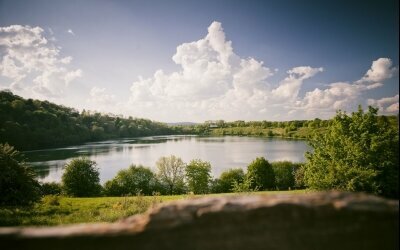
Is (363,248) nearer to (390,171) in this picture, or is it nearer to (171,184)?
(390,171)

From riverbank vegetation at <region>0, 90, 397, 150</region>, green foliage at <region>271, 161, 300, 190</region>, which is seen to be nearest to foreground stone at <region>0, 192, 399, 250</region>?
green foliage at <region>271, 161, 300, 190</region>

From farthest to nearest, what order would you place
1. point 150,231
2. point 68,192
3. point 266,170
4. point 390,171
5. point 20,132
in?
point 20,132 → point 266,170 → point 68,192 → point 390,171 → point 150,231

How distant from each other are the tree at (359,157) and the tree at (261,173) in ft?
81.2

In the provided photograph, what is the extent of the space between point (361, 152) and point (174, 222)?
20179 mm

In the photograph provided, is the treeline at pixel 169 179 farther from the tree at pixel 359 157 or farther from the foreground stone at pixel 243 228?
the foreground stone at pixel 243 228

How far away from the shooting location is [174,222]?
2.83 metres

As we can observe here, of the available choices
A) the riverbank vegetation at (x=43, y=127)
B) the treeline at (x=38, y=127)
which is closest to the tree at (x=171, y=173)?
the riverbank vegetation at (x=43, y=127)

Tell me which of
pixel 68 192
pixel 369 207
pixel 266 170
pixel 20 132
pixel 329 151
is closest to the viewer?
pixel 369 207

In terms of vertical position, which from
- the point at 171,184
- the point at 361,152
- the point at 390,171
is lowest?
the point at 171,184

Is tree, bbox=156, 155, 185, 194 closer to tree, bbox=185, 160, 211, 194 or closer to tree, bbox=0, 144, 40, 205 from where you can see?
tree, bbox=185, 160, 211, 194

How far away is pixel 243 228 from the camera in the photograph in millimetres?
2844

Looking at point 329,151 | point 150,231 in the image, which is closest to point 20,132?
point 329,151

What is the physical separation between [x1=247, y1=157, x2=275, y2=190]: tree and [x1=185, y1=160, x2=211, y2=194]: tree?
8122mm

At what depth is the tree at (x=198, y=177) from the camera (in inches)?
1845
